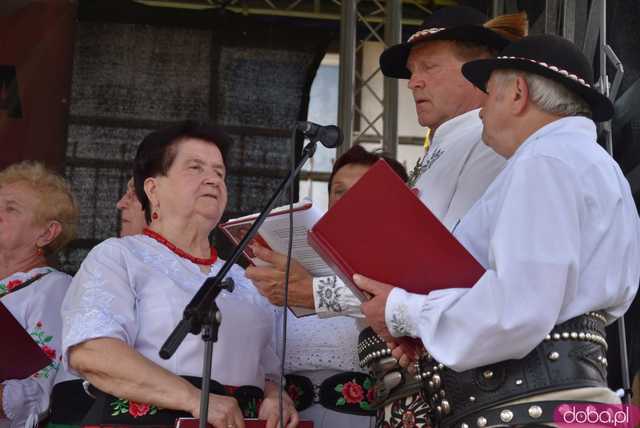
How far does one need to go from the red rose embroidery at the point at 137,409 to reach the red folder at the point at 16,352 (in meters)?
0.62

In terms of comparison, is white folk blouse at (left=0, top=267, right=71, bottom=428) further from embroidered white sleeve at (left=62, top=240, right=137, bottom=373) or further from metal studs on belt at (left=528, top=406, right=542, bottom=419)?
metal studs on belt at (left=528, top=406, right=542, bottom=419)

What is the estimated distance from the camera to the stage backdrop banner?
18.4ft

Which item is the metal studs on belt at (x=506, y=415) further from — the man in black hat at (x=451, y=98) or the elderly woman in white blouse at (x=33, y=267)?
the elderly woman in white blouse at (x=33, y=267)

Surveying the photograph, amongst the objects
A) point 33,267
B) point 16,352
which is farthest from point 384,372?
point 33,267

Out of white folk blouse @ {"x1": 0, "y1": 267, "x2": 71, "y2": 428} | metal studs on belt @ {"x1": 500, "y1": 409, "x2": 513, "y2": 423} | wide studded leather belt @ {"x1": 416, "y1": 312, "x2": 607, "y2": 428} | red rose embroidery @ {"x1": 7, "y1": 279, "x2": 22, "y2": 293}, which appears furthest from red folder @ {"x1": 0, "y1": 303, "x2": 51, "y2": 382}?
metal studs on belt @ {"x1": 500, "y1": 409, "x2": 513, "y2": 423}

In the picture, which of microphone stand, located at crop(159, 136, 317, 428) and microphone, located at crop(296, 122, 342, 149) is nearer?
microphone stand, located at crop(159, 136, 317, 428)

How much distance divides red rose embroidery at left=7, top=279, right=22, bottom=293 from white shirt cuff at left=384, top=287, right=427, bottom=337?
227 cm

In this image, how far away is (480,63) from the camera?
2471 mm

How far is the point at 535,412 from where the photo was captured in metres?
2.09

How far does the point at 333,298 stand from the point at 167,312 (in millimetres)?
580

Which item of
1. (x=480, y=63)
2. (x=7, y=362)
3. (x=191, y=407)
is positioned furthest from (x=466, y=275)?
(x=7, y=362)

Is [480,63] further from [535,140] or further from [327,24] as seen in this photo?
A: [327,24]

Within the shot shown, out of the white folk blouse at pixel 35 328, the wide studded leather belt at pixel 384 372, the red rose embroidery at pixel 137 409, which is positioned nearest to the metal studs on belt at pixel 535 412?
the wide studded leather belt at pixel 384 372

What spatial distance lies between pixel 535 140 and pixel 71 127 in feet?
13.5
